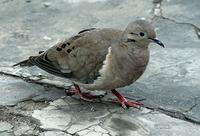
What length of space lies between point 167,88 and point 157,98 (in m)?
0.20

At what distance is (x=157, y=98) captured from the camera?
15.7 ft

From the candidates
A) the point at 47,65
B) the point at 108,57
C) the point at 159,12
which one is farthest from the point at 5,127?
the point at 159,12

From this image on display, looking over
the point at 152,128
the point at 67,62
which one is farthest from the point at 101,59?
the point at 152,128

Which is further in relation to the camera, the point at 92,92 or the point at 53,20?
the point at 53,20

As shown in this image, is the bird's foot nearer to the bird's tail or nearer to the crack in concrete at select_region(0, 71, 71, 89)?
the crack in concrete at select_region(0, 71, 71, 89)

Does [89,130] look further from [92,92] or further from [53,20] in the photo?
[53,20]

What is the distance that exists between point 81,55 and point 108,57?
0.82ft

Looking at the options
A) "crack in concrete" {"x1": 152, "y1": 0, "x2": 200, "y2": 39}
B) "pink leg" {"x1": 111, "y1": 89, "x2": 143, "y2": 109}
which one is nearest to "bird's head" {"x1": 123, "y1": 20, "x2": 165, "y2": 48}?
"pink leg" {"x1": 111, "y1": 89, "x2": 143, "y2": 109}

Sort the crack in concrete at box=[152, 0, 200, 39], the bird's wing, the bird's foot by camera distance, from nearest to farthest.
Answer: the bird's wing
the bird's foot
the crack in concrete at box=[152, 0, 200, 39]

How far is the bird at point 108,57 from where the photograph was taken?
4.41 metres

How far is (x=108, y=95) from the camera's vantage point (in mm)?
4875

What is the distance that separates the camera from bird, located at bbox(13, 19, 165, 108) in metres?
4.41

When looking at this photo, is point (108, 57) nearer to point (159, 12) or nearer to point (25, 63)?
point (25, 63)

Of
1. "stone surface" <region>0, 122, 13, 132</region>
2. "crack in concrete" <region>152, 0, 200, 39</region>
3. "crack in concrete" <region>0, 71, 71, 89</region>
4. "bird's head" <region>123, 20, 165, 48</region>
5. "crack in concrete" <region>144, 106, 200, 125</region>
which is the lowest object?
"stone surface" <region>0, 122, 13, 132</region>
